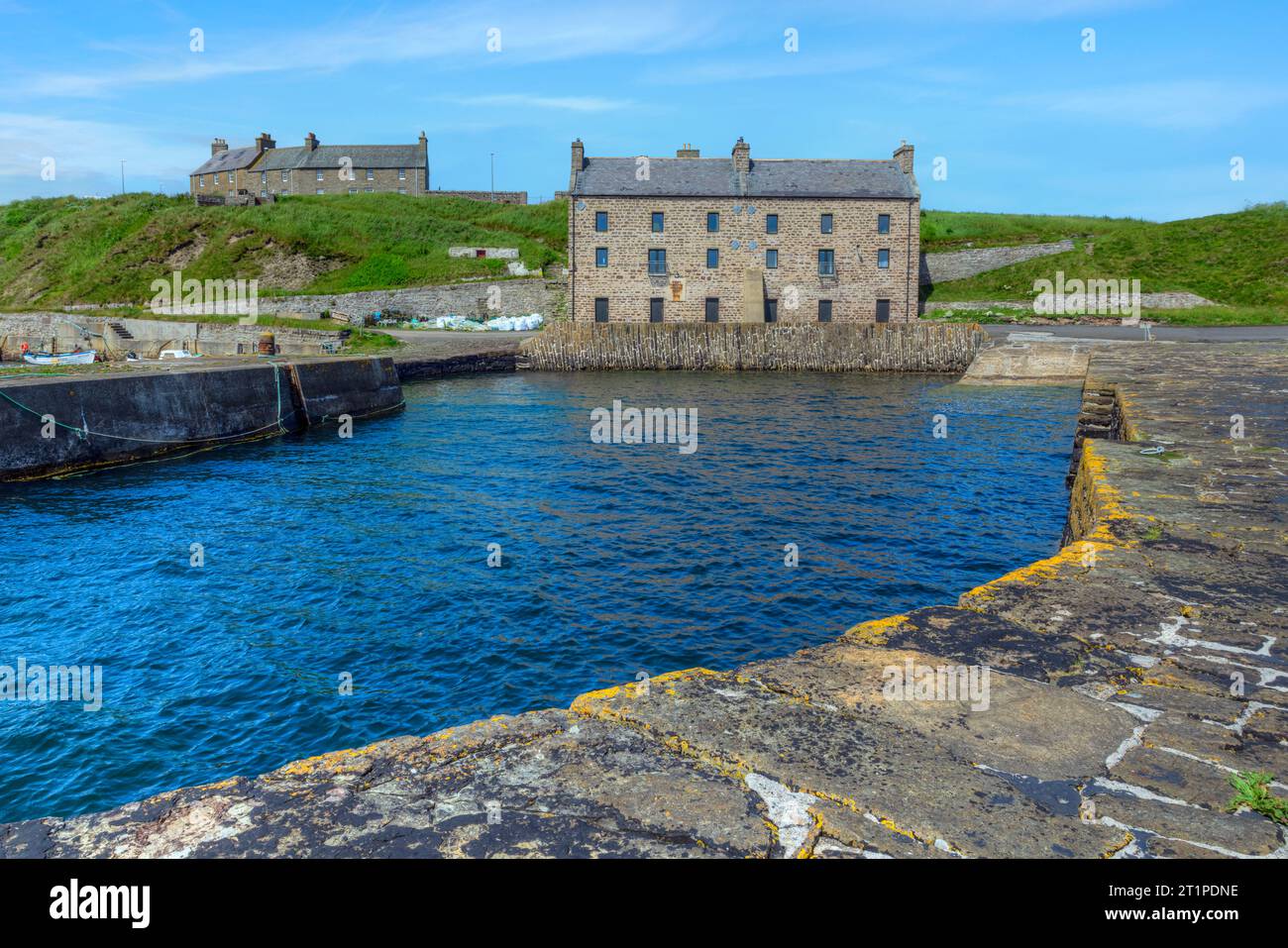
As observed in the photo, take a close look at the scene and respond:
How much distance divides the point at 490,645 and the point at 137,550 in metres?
7.41

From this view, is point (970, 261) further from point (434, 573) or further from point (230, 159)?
point (230, 159)

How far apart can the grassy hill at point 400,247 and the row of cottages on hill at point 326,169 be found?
16.1 metres

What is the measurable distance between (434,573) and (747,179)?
43.7 m

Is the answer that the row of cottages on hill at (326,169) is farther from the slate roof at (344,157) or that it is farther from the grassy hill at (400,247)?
the grassy hill at (400,247)

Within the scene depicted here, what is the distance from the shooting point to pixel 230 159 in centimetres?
9556

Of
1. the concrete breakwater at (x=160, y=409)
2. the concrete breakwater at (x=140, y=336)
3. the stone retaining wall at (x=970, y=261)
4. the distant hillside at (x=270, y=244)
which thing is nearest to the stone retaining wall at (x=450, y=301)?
the distant hillside at (x=270, y=244)

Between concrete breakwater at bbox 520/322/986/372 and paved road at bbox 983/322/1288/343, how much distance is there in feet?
13.9

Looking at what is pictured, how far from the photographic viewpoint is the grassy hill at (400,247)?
183ft

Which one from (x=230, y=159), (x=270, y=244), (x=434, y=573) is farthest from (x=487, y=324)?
(x=230, y=159)

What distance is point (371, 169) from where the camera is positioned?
91062mm

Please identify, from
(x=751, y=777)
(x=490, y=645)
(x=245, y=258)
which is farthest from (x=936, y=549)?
(x=245, y=258)
